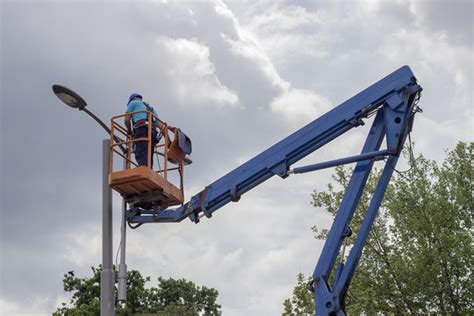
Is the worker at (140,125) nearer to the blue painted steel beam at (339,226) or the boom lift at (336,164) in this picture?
the boom lift at (336,164)

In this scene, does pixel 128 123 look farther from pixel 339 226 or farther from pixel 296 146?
pixel 339 226

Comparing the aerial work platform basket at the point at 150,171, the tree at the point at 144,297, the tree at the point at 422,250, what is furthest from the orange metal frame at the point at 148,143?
the tree at the point at 144,297

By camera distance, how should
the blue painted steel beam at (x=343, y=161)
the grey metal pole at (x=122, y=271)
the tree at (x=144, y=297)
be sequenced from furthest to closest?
the tree at (x=144, y=297)
the blue painted steel beam at (x=343, y=161)
the grey metal pole at (x=122, y=271)

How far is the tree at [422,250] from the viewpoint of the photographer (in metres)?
20.8

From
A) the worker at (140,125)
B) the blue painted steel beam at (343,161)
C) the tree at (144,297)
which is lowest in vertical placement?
the blue painted steel beam at (343,161)

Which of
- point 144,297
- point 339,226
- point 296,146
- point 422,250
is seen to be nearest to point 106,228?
point 296,146

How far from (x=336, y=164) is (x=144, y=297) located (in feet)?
103

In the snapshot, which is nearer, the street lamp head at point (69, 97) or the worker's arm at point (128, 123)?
the street lamp head at point (69, 97)

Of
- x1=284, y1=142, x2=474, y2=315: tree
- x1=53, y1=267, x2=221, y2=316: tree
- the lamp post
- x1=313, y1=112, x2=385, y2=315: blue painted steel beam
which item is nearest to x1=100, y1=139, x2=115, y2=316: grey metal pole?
the lamp post

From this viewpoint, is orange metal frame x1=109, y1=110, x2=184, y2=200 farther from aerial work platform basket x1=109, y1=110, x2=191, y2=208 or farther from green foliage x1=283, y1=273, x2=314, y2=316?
green foliage x1=283, y1=273, x2=314, y2=316

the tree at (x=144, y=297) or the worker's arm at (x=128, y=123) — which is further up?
the tree at (x=144, y=297)

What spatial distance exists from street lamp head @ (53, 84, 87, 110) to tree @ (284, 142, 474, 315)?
12.5 metres

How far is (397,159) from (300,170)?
1526 millimetres

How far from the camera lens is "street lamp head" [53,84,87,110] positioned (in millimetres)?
9914
